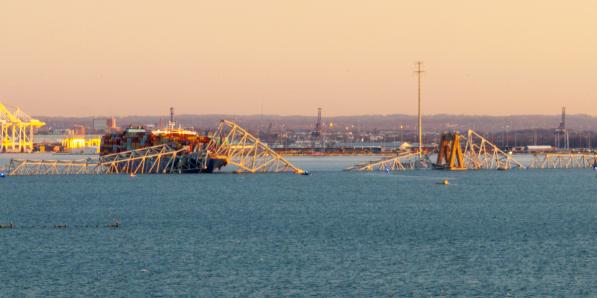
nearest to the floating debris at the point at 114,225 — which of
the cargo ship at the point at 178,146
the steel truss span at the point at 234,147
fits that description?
the steel truss span at the point at 234,147

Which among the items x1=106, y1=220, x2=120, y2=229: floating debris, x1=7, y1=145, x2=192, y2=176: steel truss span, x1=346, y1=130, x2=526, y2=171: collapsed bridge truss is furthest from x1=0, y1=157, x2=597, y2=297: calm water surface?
x1=346, y1=130, x2=526, y2=171: collapsed bridge truss

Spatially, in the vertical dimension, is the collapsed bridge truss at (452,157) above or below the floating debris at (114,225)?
above

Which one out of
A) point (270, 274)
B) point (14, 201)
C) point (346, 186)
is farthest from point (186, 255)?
point (346, 186)

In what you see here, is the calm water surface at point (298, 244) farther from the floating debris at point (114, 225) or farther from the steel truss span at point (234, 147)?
the steel truss span at point (234, 147)

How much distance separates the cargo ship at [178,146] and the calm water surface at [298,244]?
131ft

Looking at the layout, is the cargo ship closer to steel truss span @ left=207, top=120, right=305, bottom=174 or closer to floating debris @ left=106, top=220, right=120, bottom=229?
steel truss span @ left=207, top=120, right=305, bottom=174

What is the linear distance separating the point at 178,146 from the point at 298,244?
96.5 metres

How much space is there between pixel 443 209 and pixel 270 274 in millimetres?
43863

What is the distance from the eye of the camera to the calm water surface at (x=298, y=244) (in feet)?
157

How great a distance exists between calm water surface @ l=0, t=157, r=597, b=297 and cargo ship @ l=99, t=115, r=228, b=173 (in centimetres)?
3996

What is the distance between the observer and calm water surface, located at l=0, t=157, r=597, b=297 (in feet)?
157

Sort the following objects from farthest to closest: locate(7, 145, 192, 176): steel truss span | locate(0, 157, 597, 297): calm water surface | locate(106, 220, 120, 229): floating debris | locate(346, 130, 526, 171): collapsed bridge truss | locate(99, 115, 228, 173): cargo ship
A: locate(346, 130, 526, 171): collapsed bridge truss → locate(99, 115, 228, 173): cargo ship → locate(7, 145, 192, 176): steel truss span → locate(106, 220, 120, 229): floating debris → locate(0, 157, 597, 297): calm water surface

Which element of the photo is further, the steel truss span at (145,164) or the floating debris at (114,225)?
the steel truss span at (145,164)

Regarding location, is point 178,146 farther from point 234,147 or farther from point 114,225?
point 114,225
